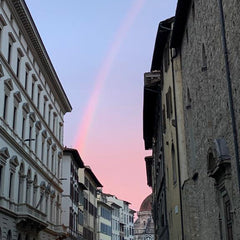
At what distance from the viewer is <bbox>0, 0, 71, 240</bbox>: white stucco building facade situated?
91.6 feet

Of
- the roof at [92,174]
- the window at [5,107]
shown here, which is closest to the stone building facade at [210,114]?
the window at [5,107]

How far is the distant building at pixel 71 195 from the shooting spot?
165ft

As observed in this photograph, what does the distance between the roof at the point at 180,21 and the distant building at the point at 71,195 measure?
3250 centimetres

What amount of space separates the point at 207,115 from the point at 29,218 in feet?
66.7

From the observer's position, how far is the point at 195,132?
15945mm

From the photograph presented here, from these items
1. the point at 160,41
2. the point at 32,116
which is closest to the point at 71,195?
the point at 32,116

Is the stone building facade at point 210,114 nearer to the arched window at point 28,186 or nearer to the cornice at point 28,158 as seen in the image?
the cornice at point 28,158

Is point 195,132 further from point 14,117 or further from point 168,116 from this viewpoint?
point 14,117

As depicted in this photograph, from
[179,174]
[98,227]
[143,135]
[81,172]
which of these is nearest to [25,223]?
[143,135]

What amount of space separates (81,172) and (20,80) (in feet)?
114

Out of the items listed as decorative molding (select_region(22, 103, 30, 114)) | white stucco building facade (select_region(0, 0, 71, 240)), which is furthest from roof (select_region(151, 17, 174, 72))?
decorative molding (select_region(22, 103, 30, 114))

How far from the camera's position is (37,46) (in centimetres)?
3512

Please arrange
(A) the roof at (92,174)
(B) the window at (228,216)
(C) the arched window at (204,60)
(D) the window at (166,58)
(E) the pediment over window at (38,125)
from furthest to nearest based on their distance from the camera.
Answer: (A) the roof at (92,174)
(E) the pediment over window at (38,125)
(D) the window at (166,58)
(C) the arched window at (204,60)
(B) the window at (228,216)

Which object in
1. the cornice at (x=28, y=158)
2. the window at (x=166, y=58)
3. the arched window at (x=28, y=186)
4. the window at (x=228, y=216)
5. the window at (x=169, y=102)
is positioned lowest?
the window at (x=228, y=216)
